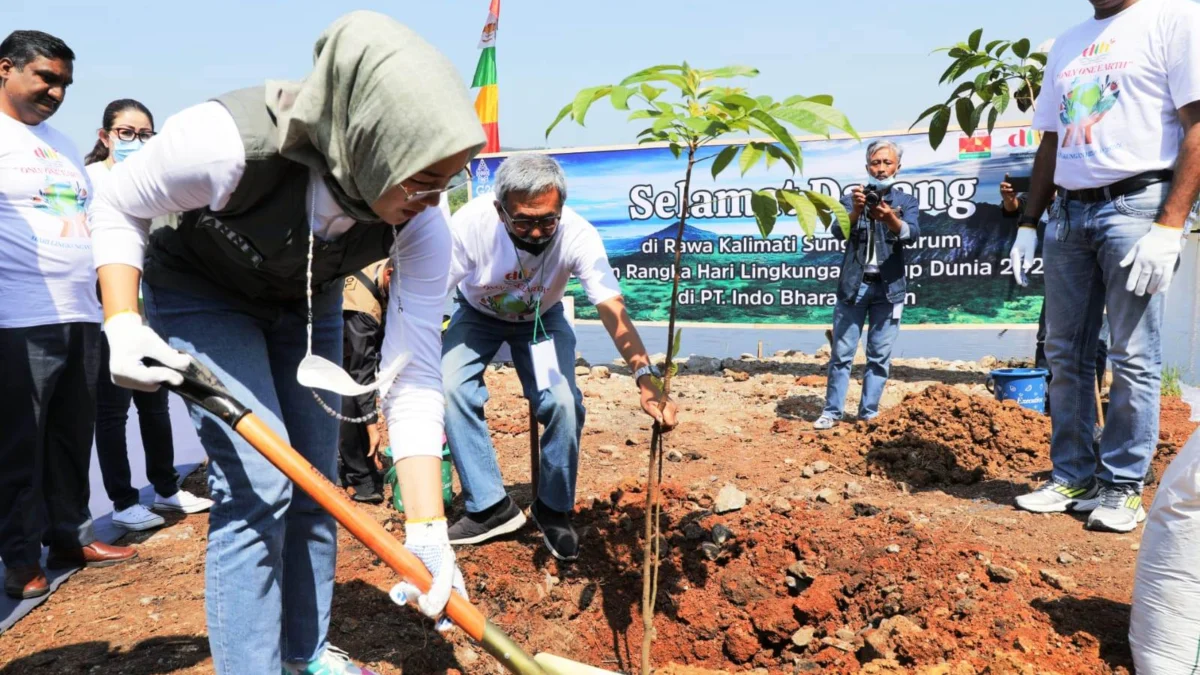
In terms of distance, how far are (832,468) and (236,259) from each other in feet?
10.6

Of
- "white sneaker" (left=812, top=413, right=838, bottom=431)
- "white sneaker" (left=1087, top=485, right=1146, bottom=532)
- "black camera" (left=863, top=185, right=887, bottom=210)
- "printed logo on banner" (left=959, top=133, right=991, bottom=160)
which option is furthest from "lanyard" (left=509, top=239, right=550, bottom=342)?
"printed logo on banner" (left=959, top=133, right=991, bottom=160)

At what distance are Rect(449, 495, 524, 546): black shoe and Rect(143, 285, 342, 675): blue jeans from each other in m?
1.27

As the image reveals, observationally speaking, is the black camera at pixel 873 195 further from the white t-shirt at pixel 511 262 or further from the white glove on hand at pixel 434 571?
the white glove on hand at pixel 434 571

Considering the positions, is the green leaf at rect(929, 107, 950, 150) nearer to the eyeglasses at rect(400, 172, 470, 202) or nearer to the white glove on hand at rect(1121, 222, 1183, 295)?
the white glove on hand at rect(1121, 222, 1183, 295)

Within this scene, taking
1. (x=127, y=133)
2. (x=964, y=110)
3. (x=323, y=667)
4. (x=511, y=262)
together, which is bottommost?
(x=323, y=667)

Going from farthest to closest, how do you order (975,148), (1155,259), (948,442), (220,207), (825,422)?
(975,148) < (825,422) < (948,442) < (1155,259) < (220,207)

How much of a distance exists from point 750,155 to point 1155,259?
1696 mm

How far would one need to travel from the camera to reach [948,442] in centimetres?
430

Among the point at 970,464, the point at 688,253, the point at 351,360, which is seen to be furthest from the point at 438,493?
the point at 688,253

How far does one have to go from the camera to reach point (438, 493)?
1976 mm

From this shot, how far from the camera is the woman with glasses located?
12.3 ft

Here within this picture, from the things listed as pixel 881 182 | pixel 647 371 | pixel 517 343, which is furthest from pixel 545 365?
pixel 881 182

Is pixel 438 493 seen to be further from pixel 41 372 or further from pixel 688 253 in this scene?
pixel 688 253

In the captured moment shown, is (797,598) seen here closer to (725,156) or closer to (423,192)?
(725,156)
